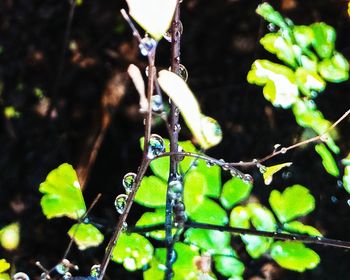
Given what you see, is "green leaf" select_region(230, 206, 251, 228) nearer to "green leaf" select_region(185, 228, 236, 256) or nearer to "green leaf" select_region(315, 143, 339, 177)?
"green leaf" select_region(185, 228, 236, 256)

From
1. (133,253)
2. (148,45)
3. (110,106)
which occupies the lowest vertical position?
(110,106)

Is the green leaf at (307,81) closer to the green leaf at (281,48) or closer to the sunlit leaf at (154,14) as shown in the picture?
the green leaf at (281,48)

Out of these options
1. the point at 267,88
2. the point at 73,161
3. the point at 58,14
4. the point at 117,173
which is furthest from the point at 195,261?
the point at 58,14

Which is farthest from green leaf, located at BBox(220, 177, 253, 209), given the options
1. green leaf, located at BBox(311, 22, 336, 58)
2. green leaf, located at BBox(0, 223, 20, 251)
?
green leaf, located at BBox(0, 223, 20, 251)

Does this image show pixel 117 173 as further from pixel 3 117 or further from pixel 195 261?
pixel 195 261

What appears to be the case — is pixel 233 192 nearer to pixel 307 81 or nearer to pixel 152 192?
pixel 152 192

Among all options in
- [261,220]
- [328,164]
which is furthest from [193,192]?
[328,164]

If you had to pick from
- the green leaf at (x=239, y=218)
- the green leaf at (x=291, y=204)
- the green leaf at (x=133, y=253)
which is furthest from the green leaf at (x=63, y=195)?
the green leaf at (x=291, y=204)
